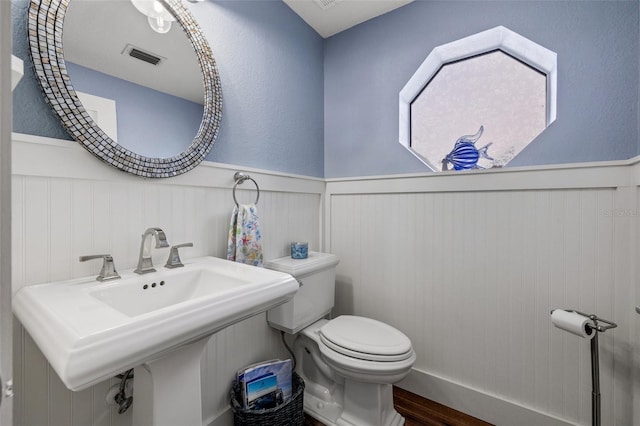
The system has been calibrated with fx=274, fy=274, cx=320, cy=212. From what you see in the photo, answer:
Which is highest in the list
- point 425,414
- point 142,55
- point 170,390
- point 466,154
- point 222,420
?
point 142,55

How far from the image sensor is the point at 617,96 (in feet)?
3.84

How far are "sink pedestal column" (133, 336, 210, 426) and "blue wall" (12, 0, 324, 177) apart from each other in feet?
2.50

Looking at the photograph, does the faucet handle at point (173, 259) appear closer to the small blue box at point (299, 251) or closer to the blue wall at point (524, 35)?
the small blue box at point (299, 251)

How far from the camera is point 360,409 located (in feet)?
4.34

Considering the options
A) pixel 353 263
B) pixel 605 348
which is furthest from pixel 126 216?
pixel 605 348

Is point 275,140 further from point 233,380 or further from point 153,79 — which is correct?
point 233,380

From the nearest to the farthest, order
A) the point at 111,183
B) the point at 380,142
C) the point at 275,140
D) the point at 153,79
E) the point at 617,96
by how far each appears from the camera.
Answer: the point at 111,183, the point at 153,79, the point at 617,96, the point at 275,140, the point at 380,142

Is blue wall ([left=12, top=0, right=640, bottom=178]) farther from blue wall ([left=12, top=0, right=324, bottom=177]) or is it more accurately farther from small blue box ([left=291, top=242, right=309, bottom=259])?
small blue box ([left=291, top=242, right=309, bottom=259])

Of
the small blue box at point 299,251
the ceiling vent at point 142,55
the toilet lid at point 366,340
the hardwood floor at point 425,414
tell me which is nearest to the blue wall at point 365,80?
the ceiling vent at point 142,55

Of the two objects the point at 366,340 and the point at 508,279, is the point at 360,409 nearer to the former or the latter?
the point at 366,340

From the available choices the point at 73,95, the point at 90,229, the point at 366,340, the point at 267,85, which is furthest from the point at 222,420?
the point at 267,85

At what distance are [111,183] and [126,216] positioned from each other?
0.41ft

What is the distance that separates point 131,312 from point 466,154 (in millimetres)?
1683

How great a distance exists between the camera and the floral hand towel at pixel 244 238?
1.26m
